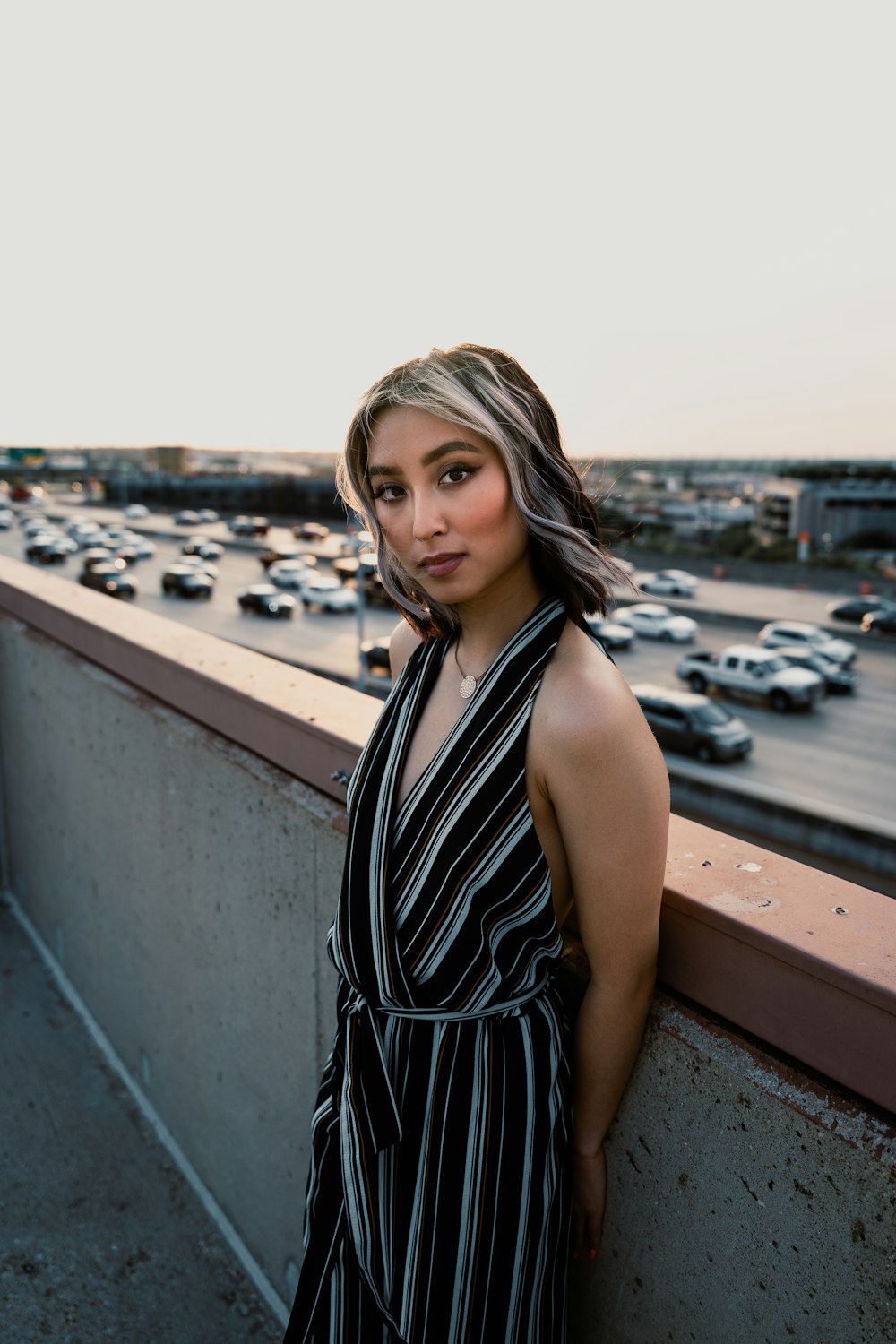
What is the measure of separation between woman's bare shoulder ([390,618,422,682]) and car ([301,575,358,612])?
3661 centimetres

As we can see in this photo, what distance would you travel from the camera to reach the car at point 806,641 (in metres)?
29.2

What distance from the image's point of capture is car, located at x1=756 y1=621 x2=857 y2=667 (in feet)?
95.9

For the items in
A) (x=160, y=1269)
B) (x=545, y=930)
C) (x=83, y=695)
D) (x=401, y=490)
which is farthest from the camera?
(x=83, y=695)

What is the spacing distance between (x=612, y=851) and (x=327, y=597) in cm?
3751

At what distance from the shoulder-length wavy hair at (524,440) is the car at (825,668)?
27.2 metres

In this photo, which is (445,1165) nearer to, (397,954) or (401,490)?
(397,954)

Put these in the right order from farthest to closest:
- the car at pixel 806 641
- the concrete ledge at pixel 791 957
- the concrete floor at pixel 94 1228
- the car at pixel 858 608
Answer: the car at pixel 858 608 → the car at pixel 806 641 → the concrete floor at pixel 94 1228 → the concrete ledge at pixel 791 957

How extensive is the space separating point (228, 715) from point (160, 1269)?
5.24 feet

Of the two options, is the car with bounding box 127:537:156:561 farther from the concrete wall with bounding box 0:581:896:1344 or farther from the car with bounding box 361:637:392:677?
the concrete wall with bounding box 0:581:896:1344

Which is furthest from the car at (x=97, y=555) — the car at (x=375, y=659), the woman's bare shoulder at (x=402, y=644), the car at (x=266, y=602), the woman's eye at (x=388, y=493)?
the woman's eye at (x=388, y=493)

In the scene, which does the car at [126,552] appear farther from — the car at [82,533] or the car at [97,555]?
the car at [82,533]

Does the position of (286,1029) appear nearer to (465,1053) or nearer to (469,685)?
(465,1053)

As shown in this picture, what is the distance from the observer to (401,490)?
1.47 metres

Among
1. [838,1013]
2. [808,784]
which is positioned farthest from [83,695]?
[808,784]
